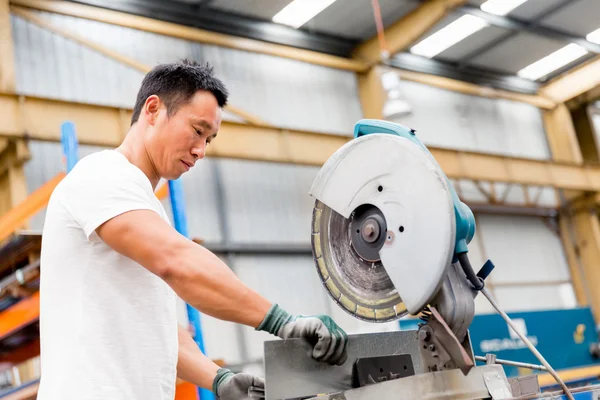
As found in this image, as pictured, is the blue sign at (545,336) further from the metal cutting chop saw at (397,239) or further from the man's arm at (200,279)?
the man's arm at (200,279)

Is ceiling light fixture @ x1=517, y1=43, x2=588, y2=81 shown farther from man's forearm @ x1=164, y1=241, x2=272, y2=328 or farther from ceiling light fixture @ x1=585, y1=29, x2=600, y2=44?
man's forearm @ x1=164, y1=241, x2=272, y2=328

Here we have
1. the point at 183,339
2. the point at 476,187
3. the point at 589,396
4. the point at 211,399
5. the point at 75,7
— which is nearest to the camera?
the point at 589,396

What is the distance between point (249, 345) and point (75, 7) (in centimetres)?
477

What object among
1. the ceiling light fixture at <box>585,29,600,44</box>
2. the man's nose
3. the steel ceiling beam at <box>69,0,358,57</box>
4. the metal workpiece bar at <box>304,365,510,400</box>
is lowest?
the metal workpiece bar at <box>304,365,510,400</box>

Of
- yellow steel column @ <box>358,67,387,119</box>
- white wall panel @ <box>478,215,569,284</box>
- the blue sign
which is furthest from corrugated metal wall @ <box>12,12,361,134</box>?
the blue sign

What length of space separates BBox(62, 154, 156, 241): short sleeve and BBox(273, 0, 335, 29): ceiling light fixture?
361 inches

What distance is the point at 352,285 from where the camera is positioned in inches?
65.6

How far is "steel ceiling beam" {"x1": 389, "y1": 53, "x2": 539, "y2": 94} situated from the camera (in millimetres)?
12148

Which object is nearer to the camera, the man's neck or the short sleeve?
the short sleeve

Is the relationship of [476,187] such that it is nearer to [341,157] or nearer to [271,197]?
[271,197]

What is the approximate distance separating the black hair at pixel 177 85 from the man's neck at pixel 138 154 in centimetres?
7

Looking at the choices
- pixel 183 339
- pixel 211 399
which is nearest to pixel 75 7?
pixel 211 399

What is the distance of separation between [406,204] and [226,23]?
30.7 feet

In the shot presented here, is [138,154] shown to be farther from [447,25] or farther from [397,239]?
[447,25]
